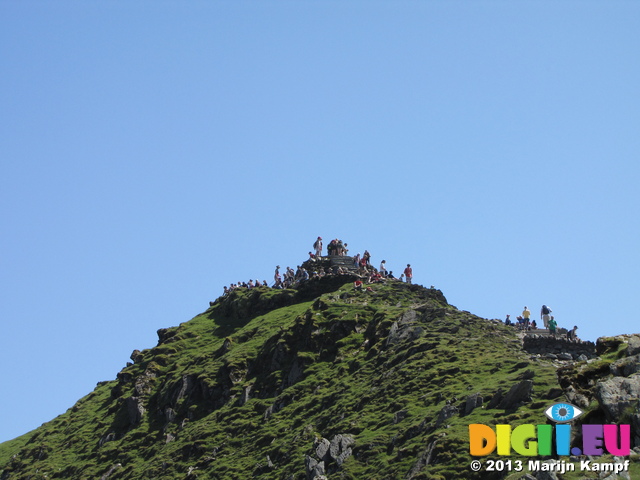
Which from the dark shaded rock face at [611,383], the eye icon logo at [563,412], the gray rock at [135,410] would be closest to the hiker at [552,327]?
the dark shaded rock face at [611,383]

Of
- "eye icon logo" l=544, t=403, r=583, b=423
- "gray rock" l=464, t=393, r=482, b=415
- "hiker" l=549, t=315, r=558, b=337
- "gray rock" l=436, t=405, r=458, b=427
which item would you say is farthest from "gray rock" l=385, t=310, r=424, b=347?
"eye icon logo" l=544, t=403, r=583, b=423

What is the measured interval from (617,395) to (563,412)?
3.84 m

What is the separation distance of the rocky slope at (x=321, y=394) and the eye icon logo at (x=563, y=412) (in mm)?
1088

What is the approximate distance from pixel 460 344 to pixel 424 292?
25.4 meters

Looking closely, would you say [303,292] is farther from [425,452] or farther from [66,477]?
[425,452]

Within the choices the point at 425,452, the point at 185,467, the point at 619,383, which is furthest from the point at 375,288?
the point at 619,383

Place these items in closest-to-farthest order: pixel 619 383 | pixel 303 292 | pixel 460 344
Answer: pixel 619 383
pixel 460 344
pixel 303 292

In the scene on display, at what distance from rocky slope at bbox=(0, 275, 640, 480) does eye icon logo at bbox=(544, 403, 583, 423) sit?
109 centimetres

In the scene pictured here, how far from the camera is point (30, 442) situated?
119625 mm

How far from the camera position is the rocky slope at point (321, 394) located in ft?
182

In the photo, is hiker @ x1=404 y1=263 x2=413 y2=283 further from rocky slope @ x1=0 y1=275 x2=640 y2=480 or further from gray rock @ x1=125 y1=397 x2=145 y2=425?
gray rock @ x1=125 y1=397 x2=145 y2=425

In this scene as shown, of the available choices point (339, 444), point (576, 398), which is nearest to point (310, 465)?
point (339, 444)

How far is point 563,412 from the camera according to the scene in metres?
47.5
